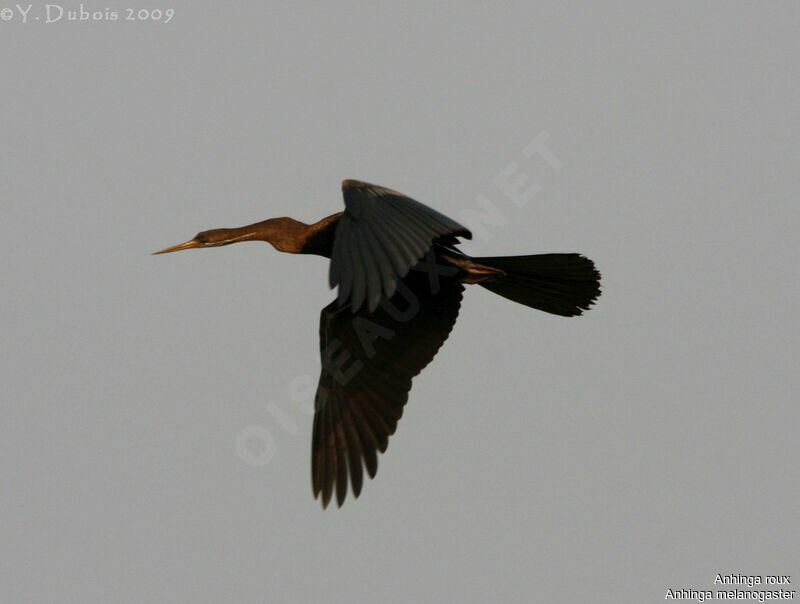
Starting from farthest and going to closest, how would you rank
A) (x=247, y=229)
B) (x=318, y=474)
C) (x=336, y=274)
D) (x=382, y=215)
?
(x=247, y=229), (x=318, y=474), (x=382, y=215), (x=336, y=274)

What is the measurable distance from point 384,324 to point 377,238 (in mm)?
1913

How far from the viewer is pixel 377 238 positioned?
22.8 feet

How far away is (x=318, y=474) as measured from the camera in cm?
838

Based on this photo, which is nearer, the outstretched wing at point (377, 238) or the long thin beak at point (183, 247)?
the outstretched wing at point (377, 238)

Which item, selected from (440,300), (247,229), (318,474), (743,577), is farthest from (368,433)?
(743,577)

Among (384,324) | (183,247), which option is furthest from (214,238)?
(384,324)

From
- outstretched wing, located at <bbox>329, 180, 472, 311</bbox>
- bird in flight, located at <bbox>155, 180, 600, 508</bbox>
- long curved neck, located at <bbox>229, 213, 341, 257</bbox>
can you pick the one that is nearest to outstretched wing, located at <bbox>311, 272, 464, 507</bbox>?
bird in flight, located at <bbox>155, 180, 600, 508</bbox>

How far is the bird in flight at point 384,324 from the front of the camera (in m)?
8.40

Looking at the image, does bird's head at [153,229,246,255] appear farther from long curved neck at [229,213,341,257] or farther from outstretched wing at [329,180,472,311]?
outstretched wing at [329,180,472,311]

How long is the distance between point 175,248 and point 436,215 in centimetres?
264

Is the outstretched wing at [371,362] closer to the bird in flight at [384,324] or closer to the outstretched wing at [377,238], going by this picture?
the bird in flight at [384,324]

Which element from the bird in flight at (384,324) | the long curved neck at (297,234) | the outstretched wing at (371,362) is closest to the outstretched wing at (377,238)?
the bird in flight at (384,324)

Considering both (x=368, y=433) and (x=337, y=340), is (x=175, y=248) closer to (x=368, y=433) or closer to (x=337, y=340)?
(x=337, y=340)

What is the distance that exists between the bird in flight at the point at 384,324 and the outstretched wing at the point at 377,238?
3.34 ft
